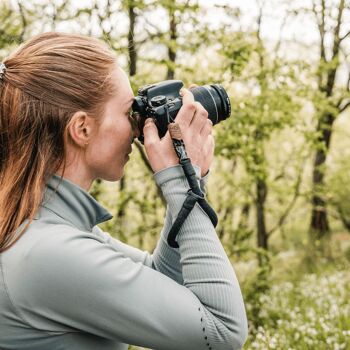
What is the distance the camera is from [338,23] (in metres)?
7.05

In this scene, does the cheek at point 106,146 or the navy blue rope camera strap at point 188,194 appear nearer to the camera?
the navy blue rope camera strap at point 188,194

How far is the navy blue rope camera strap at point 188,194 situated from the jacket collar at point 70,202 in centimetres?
21

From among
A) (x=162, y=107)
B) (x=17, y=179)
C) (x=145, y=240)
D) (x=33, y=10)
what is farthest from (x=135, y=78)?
(x=145, y=240)

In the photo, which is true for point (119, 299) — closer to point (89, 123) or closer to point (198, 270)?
point (198, 270)

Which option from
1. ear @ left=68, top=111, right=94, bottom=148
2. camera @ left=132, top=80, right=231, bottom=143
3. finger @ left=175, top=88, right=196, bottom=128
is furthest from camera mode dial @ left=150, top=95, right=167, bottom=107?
A: ear @ left=68, top=111, right=94, bottom=148

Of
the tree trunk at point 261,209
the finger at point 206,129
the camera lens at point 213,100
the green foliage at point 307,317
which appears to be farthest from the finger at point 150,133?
the tree trunk at point 261,209

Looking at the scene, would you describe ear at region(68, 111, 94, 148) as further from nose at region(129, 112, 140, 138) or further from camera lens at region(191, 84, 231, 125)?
camera lens at region(191, 84, 231, 125)

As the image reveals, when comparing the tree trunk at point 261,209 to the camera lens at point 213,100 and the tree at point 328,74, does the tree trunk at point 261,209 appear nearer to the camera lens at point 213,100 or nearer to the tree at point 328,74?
the tree at point 328,74

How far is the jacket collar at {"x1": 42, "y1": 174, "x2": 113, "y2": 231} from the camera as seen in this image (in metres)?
1.10

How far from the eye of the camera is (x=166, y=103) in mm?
1316

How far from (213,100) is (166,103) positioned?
172 millimetres

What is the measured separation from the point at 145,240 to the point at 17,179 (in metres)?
5.47

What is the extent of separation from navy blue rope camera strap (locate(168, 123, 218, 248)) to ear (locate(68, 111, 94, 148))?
0.63 feet

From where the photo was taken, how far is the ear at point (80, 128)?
1138mm
